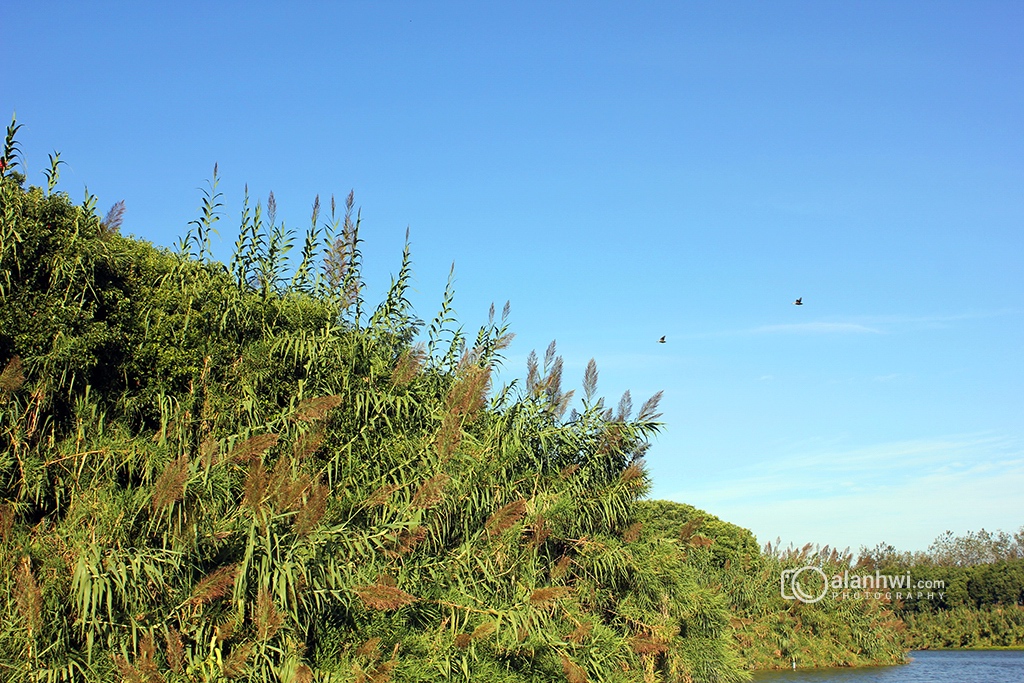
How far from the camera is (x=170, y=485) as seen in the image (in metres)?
6.77

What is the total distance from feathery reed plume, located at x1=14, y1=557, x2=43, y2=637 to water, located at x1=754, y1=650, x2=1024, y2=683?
21.3 m

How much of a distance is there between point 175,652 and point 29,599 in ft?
3.86

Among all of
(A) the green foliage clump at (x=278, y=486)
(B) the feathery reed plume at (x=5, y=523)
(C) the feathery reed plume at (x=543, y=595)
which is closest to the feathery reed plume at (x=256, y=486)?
(A) the green foliage clump at (x=278, y=486)

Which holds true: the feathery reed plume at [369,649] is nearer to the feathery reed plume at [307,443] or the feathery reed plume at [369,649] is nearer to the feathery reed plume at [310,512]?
the feathery reed plume at [310,512]

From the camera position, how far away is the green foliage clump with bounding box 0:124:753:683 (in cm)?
697

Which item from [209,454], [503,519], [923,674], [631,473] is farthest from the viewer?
[923,674]

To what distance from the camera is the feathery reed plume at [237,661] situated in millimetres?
6730

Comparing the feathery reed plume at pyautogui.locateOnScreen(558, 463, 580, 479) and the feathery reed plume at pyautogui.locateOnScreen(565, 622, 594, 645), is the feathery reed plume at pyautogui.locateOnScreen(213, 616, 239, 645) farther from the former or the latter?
the feathery reed plume at pyautogui.locateOnScreen(558, 463, 580, 479)

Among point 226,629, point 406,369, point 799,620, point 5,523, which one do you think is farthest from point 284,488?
point 799,620

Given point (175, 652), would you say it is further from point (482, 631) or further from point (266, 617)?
point (482, 631)

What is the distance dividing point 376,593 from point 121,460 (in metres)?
3.03

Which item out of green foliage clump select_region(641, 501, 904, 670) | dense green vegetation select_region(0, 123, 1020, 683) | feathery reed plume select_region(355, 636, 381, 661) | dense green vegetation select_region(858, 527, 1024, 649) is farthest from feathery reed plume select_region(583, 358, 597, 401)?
dense green vegetation select_region(858, 527, 1024, 649)

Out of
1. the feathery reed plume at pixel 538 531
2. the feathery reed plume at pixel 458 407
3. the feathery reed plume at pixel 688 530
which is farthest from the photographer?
the feathery reed plume at pixel 688 530

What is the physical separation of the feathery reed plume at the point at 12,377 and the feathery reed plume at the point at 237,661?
10.5 feet
